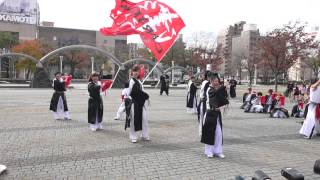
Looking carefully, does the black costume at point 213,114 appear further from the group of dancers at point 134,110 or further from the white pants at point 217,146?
the group of dancers at point 134,110

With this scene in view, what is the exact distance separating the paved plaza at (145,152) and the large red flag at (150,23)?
8.97 ft

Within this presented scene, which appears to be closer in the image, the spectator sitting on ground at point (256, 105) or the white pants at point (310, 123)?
the white pants at point (310, 123)

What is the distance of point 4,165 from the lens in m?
6.54

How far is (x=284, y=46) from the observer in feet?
86.8

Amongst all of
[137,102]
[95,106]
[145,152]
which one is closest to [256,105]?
[95,106]

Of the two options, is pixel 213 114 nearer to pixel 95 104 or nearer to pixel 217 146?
pixel 217 146

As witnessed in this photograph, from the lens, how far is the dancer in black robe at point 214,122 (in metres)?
7.57

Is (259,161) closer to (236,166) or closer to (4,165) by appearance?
(236,166)

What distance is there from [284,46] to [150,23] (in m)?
16.6

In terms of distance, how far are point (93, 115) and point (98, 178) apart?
4.60 metres

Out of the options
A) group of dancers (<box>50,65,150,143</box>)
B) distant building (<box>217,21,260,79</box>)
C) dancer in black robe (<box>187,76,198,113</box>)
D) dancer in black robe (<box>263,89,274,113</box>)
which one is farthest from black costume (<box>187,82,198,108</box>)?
distant building (<box>217,21,260,79</box>)

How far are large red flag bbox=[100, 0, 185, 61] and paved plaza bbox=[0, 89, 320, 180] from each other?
274 cm

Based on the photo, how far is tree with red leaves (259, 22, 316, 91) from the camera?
26.5 meters

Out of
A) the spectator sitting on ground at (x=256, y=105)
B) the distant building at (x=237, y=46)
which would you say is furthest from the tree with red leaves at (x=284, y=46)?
the distant building at (x=237, y=46)
